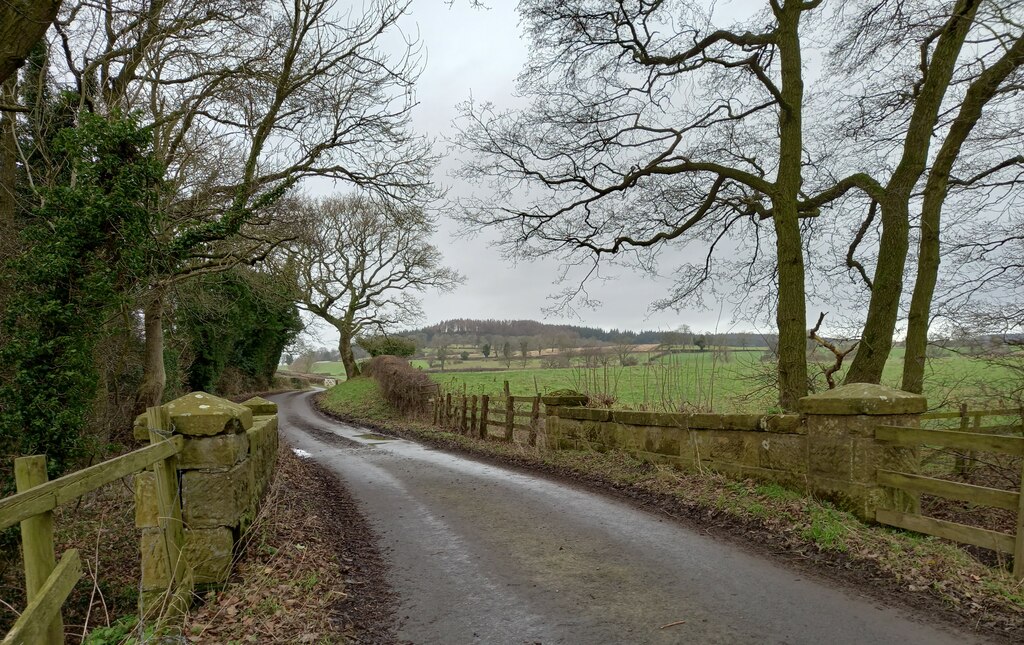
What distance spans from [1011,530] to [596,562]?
5196mm

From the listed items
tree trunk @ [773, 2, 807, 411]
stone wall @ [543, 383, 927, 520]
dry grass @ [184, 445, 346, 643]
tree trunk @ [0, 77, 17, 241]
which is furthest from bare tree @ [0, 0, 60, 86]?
tree trunk @ [773, 2, 807, 411]

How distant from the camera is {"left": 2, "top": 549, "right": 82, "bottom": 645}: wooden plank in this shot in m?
2.24

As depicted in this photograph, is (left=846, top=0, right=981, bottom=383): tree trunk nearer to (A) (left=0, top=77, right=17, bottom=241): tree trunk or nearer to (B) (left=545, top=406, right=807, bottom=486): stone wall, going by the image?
(B) (left=545, top=406, right=807, bottom=486): stone wall

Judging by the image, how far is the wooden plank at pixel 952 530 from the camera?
4520mm

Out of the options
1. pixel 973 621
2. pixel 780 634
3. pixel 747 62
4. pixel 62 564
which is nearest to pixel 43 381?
pixel 62 564

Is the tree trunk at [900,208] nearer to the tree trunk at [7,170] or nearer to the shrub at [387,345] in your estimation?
the tree trunk at [7,170]

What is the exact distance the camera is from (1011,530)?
21.5 feet

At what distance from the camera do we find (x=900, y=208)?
27.6ft

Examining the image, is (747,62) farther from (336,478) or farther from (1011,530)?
(336,478)

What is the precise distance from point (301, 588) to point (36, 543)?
87.6 inches

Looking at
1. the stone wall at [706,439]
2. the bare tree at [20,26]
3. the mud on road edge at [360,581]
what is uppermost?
the bare tree at [20,26]

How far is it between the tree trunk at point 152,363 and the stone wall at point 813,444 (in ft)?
31.8

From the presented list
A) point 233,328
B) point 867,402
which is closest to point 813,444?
point 867,402

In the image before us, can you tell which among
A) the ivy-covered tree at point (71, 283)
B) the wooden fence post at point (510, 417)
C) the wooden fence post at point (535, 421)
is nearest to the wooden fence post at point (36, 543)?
the ivy-covered tree at point (71, 283)
